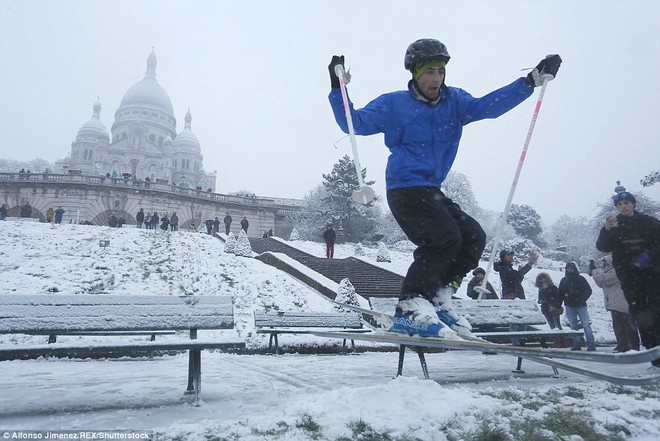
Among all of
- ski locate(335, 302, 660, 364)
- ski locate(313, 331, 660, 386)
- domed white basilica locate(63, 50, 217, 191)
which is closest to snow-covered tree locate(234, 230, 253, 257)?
ski locate(313, 331, 660, 386)

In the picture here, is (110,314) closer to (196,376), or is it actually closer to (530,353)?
(196,376)

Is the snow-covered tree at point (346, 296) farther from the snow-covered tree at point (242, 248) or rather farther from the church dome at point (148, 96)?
the church dome at point (148, 96)

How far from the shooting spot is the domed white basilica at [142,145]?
75812 mm

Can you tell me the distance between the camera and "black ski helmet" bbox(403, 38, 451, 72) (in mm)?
3309

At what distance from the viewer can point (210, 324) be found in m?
3.86

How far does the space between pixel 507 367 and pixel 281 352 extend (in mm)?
3863

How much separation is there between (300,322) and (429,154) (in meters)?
5.30

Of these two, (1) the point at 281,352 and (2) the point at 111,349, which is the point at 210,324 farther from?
(1) the point at 281,352

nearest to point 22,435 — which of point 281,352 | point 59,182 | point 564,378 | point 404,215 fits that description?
point 404,215

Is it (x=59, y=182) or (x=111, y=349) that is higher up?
(x=59, y=182)

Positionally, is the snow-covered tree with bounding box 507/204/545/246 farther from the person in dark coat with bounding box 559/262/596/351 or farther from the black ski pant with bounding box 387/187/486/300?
the black ski pant with bounding box 387/187/486/300

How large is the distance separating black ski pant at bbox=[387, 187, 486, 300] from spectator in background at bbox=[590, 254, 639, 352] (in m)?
5.19

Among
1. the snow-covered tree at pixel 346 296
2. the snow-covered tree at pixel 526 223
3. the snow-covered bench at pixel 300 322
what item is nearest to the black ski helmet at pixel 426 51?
the snow-covered bench at pixel 300 322

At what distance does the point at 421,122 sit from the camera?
11.2 ft
